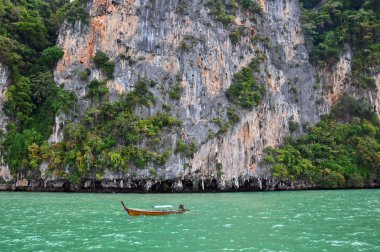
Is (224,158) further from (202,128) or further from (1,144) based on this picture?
(1,144)

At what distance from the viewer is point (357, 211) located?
20.8m

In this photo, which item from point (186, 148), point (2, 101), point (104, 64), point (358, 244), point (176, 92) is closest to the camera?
point (358, 244)

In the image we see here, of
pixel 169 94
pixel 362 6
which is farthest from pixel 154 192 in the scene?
pixel 362 6

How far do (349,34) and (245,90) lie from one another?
17413mm

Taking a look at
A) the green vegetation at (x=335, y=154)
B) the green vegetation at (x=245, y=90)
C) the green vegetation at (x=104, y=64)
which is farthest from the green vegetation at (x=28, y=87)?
the green vegetation at (x=335, y=154)

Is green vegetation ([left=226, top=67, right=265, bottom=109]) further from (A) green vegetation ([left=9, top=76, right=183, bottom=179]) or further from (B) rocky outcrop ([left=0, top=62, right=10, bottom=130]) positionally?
(B) rocky outcrop ([left=0, top=62, right=10, bottom=130])

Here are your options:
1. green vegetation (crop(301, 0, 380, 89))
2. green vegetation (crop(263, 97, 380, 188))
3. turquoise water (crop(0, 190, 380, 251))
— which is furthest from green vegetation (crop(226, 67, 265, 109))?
turquoise water (crop(0, 190, 380, 251))

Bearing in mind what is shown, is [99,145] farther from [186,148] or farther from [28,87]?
[28,87]

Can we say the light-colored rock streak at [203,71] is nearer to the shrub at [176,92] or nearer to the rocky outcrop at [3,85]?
the shrub at [176,92]

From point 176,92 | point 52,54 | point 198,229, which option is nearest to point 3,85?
point 52,54

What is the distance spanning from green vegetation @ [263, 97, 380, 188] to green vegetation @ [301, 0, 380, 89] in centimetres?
538

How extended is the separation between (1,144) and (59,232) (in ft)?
87.8

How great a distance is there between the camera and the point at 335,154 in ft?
138

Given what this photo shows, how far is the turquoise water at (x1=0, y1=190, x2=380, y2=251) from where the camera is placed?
1273 cm
